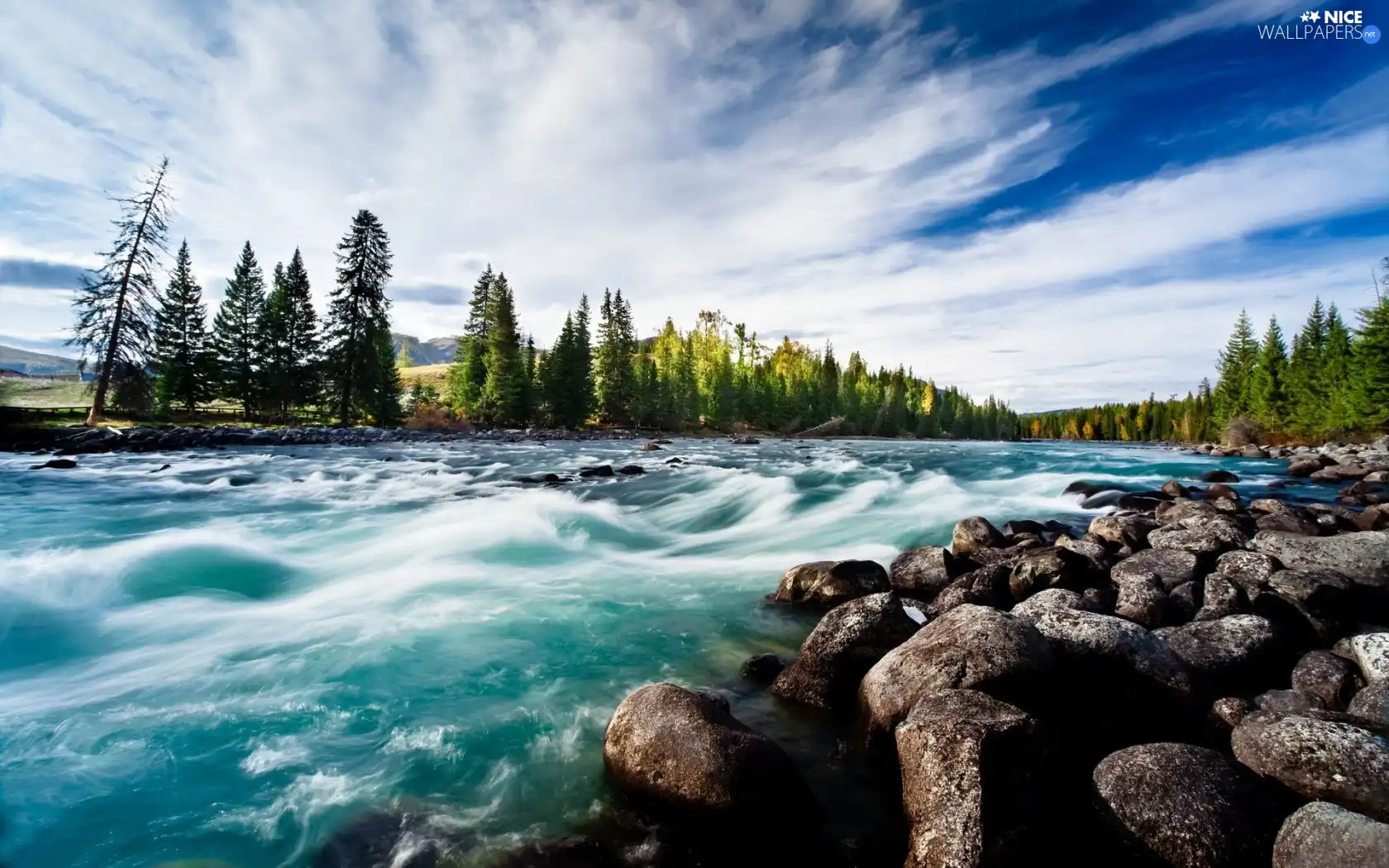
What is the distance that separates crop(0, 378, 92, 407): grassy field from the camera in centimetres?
2969

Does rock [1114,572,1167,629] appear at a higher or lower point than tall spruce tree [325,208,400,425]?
lower

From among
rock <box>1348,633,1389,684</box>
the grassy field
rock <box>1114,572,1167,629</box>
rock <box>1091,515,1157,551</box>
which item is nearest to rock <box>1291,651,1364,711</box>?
rock <box>1348,633,1389,684</box>

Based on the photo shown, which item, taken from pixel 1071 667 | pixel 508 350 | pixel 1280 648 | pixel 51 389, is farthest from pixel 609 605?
pixel 51 389

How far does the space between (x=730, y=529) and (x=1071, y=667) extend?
9.15 metres

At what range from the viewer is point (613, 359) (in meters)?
66.2

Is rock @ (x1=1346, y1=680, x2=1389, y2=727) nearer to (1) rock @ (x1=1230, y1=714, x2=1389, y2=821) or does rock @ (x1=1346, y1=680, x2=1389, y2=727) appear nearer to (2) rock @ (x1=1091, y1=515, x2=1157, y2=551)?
(1) rock @ (x1=1230, y1=714, x2=1389, y2=821)

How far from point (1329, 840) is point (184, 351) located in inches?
2130

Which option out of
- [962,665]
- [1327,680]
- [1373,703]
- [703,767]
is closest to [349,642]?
[703,767]

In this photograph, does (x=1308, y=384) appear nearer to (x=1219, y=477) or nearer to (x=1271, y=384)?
(x=1271, y=384)

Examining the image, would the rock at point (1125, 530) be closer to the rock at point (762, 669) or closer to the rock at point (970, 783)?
the rock at point (762, 669)

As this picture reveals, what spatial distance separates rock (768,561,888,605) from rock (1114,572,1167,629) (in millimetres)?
2503

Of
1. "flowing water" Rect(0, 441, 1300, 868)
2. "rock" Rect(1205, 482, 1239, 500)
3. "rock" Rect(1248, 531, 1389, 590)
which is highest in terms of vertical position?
"rock" Rect(1248, 531, 1389, 590)

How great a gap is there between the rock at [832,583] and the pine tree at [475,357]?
48.6m

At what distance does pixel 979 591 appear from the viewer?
670 cm
